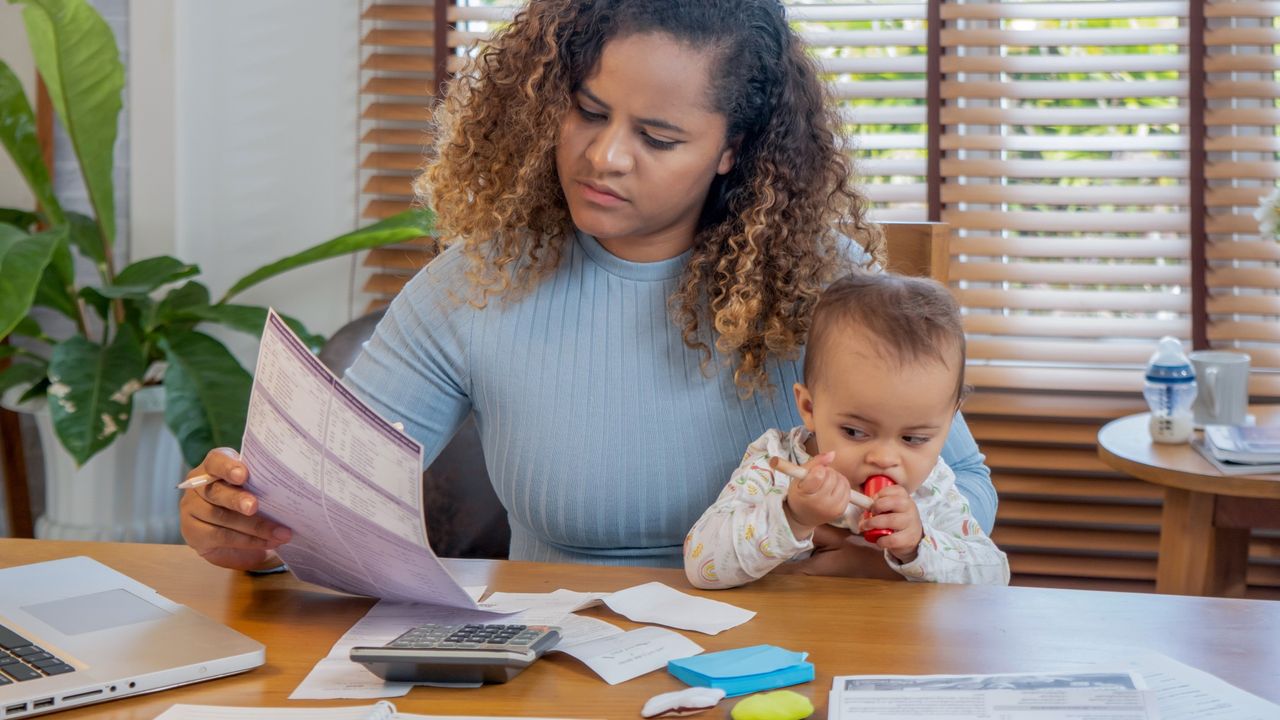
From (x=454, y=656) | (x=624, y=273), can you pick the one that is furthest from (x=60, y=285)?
(x=454, y=656)

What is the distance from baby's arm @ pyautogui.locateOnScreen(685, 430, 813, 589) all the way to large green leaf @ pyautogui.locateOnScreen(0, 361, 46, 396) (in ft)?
7.09

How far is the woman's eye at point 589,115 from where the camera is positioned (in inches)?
58.1

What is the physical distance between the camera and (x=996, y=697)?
3.12 feet

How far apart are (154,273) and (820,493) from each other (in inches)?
90.5

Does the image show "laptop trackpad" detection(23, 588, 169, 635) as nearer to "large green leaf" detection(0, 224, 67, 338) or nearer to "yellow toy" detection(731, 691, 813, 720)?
"yellow toy" detection(731, 691, 813, 720)

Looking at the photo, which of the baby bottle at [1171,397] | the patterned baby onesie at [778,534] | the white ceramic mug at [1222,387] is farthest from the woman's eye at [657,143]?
the white ceramic mug at [1222,387]

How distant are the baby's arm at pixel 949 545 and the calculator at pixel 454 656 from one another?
1.42 feet

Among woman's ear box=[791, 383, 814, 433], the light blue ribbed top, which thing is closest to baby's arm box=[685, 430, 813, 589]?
woman's ear box=[791, 383, 814, 433]

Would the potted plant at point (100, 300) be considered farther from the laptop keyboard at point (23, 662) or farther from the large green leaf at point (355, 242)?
the laptop keyboard at point (23, 662)

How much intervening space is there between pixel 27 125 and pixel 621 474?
2205 millimetres

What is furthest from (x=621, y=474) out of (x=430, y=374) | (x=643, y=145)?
(x=643, y=145)

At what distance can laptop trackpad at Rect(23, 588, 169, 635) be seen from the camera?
1122 millimetres

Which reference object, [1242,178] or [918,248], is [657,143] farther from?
[1242,178]

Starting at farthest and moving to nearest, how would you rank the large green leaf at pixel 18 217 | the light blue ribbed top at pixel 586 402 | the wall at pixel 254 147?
the wall at pixel 254 147 → the large green leaf at pixel 18 217 → the light blue ribbed top at pixel 586 402
